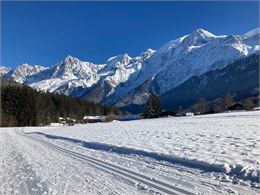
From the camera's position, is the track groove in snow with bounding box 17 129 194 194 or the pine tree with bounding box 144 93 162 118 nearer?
the track groove in snow with bounding box 17 129 194 194

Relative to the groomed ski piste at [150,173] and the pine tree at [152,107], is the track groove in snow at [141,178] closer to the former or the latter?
the groomed ski piste at [150,173]

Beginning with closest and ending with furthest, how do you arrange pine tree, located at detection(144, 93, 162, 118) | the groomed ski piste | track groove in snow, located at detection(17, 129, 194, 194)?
track groove in snow, located at detection(17, 129, 194, 194)
the groomed ski piste
pine tree, located at detection(144, 93, 162, 118)

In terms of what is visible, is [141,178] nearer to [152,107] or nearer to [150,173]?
[150,173]

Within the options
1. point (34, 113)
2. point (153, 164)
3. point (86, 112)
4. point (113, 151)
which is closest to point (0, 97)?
point (34, 113)

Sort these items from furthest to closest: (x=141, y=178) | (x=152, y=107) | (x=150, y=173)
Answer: (x=152, y=107) < (x=150, y=173) < (x=141, y=178)

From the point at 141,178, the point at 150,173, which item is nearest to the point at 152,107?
the point at 150,173

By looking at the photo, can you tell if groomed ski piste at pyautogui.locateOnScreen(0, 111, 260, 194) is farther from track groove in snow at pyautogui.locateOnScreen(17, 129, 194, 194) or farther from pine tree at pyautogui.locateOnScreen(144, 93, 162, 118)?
pine tree at pyautogui.locateOnScreen(144, 93, 162, 118)

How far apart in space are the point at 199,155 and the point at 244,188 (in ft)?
14.7

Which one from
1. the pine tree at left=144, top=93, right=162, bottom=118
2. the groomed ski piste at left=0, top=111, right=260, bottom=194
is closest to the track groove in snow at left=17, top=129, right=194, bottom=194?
the groomed ski piste at left=0, top=111, right=260, bottom=194

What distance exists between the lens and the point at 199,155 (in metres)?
12.9

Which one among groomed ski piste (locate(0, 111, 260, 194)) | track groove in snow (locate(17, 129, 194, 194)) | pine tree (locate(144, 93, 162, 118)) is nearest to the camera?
track groove in snow (locate(17, 129, 194, 194))

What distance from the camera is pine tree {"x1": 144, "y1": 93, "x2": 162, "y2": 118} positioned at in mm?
102800

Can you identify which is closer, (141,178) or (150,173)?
(141,178)

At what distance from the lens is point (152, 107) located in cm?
10375
